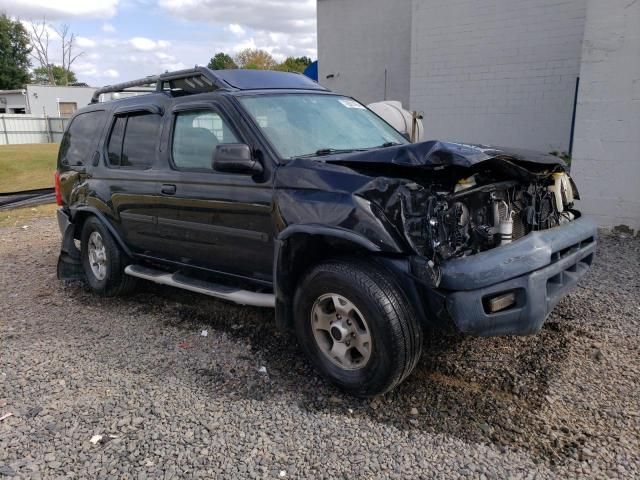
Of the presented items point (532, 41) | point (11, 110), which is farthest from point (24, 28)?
point (532, 41)

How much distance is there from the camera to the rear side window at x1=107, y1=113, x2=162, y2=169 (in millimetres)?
4879

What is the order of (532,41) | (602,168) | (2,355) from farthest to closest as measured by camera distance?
(532,41) → (602,168) → (2,355)

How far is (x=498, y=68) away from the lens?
10727 mm

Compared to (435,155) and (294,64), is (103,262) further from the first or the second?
(294,64)

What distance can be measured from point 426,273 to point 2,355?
3497mm

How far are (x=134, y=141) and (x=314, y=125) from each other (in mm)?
1930

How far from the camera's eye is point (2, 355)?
14.1 ft

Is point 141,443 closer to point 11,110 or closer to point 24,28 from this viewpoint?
point 11,110

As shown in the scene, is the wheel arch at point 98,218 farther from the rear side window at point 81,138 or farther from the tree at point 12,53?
the tree at point 12,53

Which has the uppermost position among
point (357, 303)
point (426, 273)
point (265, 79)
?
point (265, 79)

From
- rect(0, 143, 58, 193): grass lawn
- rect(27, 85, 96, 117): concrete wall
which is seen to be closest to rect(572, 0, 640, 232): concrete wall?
rect(0, 143, 58, 193): grass lawn

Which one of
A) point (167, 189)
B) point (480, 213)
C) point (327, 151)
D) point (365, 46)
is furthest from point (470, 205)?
point (365, 46)

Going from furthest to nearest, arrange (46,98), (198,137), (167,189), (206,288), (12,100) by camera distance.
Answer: (12,100)
(46,98)
(167,189)
(198,137)
(206,288)

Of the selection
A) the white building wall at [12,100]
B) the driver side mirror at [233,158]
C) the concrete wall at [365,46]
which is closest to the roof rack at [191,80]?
the driver side mirror at [233,158]
